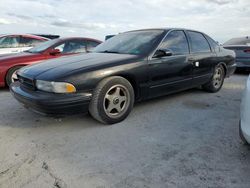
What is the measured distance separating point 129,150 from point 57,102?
1067 mm

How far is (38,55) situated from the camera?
5.98 m

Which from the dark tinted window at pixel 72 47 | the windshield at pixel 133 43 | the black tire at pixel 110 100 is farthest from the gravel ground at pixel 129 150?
the dark tinted window at pixel 72 47

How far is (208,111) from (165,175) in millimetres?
2201

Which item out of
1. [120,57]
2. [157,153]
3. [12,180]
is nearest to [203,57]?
[120,57]

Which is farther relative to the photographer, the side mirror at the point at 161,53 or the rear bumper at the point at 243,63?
the rear bumper at the point at 243,63

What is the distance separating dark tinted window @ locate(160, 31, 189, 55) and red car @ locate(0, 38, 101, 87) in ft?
9.49

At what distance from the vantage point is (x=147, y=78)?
3955 millimetres

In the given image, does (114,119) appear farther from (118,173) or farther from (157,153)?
(118,173)

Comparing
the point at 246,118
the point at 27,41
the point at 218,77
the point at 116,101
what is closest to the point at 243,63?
the point at 218,77

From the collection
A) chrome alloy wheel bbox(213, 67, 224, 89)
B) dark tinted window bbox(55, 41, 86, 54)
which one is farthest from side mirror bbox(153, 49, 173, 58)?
dark tinted window bbox(55, 41, 86, 54)

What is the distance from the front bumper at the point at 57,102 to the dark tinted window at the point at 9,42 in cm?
530

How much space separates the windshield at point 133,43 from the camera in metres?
4.14

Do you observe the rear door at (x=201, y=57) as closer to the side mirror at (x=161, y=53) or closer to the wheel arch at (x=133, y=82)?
the side mirror at (x=161, y=53)

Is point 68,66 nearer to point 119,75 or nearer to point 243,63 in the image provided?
point 119,75
